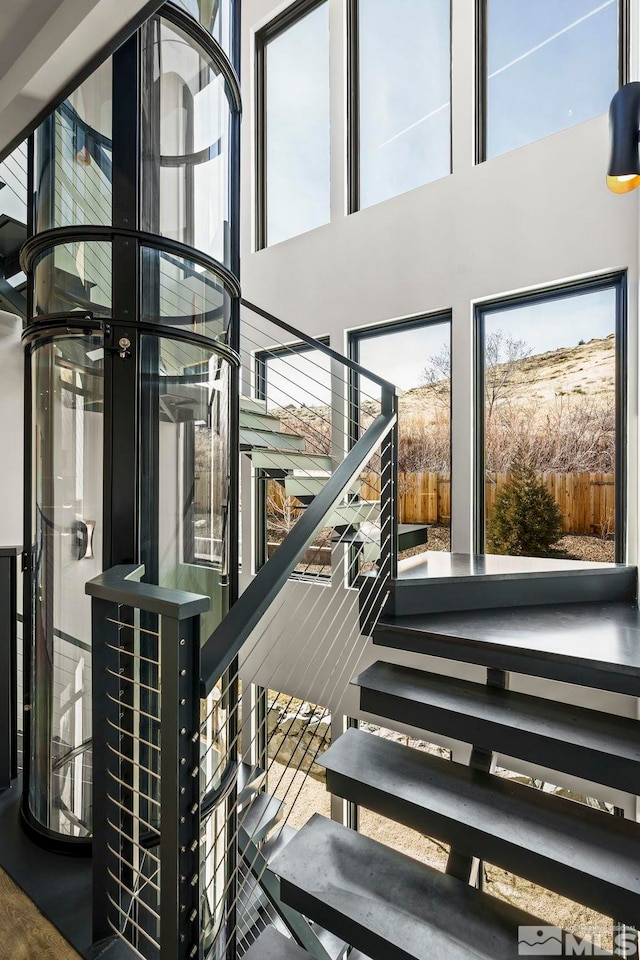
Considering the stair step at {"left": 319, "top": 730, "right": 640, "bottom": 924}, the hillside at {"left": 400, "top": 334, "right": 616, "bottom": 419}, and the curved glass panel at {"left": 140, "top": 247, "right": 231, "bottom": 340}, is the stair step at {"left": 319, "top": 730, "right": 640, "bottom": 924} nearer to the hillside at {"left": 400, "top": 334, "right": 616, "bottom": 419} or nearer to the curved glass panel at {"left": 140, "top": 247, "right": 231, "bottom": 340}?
the curved glass panel at {"left": 140, "top": 247, "right": 231, "bottom": 340}

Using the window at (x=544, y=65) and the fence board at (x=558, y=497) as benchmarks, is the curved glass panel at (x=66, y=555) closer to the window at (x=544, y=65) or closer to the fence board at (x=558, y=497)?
the fence board at (x=558, y=497)

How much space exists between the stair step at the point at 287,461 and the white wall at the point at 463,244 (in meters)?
0.95

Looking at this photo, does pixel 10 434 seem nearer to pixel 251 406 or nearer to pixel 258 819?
pixel 251 406

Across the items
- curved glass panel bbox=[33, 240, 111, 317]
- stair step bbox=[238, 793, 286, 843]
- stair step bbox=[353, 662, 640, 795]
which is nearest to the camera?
stair step bbox=[353, 662, 640, 795]

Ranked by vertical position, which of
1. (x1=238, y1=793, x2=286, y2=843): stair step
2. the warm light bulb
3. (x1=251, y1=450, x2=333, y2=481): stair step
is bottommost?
(x1=238, y1=793, x2=286, y2=843): stair step

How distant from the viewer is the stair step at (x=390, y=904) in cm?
124

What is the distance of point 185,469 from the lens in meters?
1.70

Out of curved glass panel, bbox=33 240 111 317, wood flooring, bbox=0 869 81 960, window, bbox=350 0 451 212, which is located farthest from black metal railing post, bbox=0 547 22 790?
window, bbox=350 0 451 212

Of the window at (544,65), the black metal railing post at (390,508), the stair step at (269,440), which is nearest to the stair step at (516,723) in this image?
the black metal railing post at (390,508)

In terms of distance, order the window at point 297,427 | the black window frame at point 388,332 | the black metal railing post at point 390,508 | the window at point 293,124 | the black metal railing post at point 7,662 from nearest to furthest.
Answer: the black metal railing post at point 7,662, the black metal railing post at point 390,508, the black window frame at point 388,332, the window at point 297,427, the window at point 293,124

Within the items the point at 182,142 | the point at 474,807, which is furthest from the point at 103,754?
the point at 182,142

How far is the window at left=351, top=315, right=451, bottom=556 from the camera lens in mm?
3533

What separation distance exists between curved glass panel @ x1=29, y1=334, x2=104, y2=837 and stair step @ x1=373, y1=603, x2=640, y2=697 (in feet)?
3.70

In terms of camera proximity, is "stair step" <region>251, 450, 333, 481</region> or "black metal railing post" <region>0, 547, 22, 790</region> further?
"stair step" <region>251, 450, 333, 481</region>
